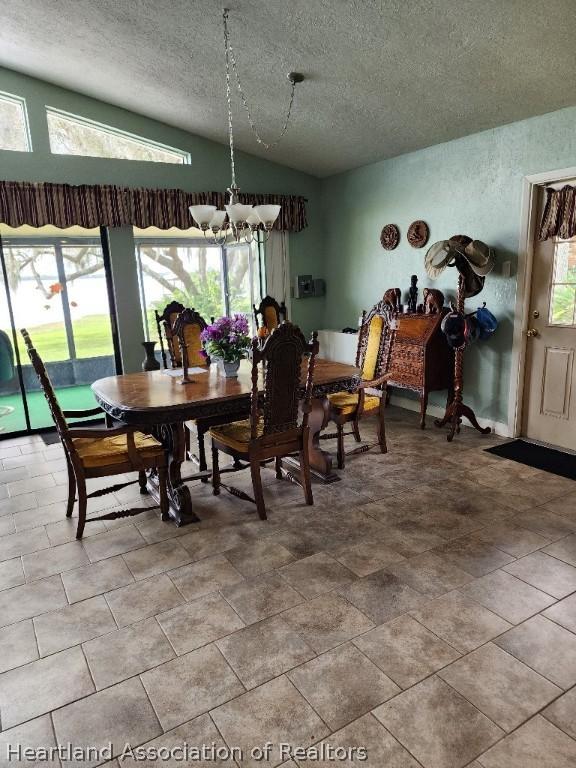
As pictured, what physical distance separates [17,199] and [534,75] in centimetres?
→ 409

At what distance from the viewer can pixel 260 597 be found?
7.59 ft

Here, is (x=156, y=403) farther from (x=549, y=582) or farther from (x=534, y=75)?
(x=534, y=75)

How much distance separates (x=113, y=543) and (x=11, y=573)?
506 mm

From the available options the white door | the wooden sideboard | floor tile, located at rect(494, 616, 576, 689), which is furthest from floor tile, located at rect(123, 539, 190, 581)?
the white door

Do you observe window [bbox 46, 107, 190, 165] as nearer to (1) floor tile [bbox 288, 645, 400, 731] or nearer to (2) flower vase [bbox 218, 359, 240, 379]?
(2) flower vase [bbox 218, 359, 240, 379]

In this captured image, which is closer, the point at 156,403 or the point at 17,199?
the point at 156,403

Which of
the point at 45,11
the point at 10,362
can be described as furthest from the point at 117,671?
the point at 45,11

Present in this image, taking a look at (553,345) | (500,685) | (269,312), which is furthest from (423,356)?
(500,685)

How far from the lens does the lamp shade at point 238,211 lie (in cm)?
322

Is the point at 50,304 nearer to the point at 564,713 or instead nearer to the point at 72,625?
the point at 72,625

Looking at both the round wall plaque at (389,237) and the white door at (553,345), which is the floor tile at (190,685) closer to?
the white door at (553,345)

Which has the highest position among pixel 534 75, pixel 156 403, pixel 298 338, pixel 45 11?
pixel 45 11

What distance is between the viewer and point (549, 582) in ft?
7.77

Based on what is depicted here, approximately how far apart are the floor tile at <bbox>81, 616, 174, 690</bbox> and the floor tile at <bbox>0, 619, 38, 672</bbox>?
0.22 meters
